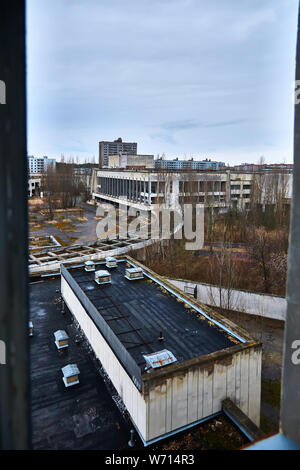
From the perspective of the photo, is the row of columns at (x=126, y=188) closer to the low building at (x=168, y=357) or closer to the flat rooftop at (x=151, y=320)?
the flat rooftop at (x=151, y=320)

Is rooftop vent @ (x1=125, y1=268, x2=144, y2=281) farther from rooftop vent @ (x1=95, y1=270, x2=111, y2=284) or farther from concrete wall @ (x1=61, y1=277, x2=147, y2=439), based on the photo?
concrete wall @ (x1=61, y1=277, x2=147, y2=439)

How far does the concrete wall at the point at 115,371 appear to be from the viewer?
514cm

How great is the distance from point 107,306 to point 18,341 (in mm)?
7330

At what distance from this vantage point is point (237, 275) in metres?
15.8

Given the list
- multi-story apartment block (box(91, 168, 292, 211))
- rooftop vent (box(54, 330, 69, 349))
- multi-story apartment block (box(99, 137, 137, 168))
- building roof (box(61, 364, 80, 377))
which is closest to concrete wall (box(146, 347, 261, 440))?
building roof (box(61, 364, 80, 377))

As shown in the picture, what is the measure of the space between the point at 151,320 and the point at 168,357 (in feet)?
6.08

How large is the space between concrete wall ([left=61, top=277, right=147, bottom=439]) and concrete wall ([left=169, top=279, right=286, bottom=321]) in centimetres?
663

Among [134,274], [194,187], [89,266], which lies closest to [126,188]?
[194,187]

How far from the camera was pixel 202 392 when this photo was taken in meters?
5.50

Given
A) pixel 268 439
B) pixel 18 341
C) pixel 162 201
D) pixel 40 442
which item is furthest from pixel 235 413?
pixel 162 201

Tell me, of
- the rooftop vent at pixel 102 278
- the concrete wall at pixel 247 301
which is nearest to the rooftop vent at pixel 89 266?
the rooftop vent at pixel 102 278

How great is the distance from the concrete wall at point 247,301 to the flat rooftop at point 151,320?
5.20 meters

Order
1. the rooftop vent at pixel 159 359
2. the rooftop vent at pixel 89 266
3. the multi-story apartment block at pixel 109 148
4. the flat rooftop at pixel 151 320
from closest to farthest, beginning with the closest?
the rooftop vent at pixel 159 359 < the flat rooftop at pixel 151 320 < the rooftop vent at pixel 89 266 < the multi-story apartment block at pixel 109 148

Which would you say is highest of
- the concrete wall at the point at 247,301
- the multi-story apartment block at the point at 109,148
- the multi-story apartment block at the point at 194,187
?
the multi-story apartment block at the point at 109,148
